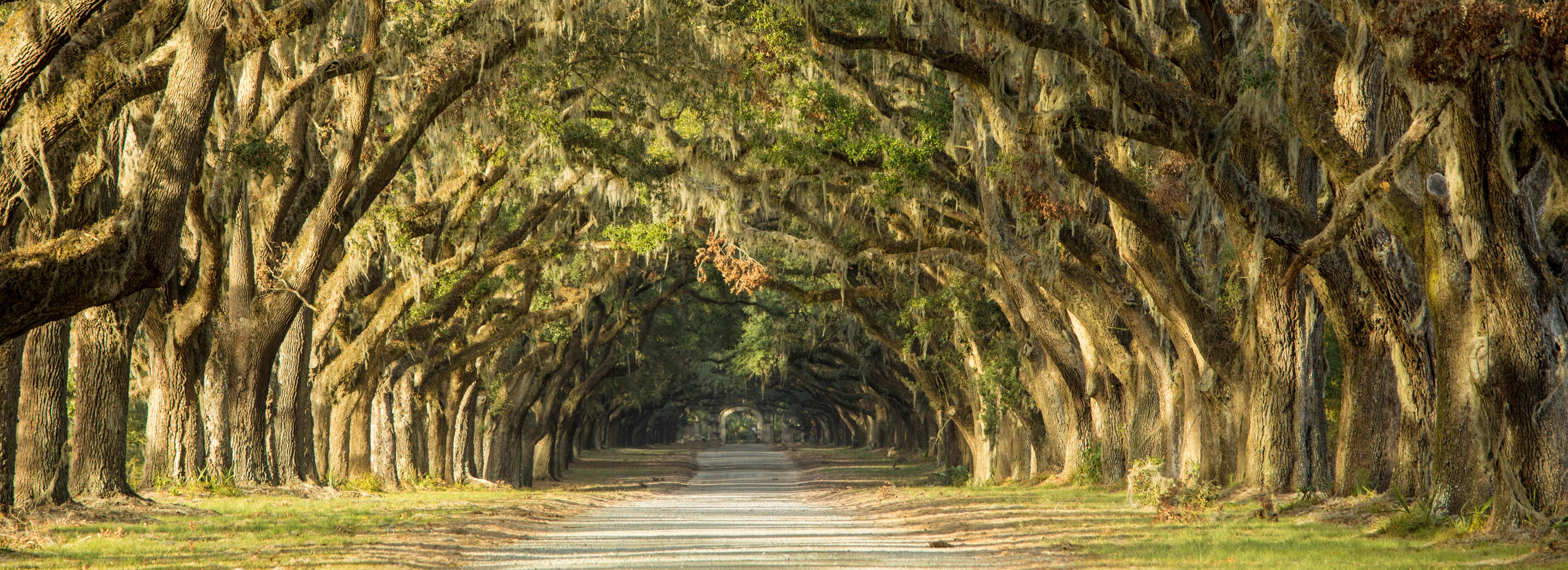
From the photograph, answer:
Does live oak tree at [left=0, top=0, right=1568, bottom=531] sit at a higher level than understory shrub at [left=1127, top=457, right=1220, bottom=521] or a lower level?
higher

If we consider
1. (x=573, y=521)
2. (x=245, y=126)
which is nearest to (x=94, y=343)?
(x=245, y=126)

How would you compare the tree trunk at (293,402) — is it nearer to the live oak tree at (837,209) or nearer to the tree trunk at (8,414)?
the live oak tree at (837,209)

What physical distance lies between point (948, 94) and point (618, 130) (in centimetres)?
472

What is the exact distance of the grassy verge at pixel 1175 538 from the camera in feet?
29.0

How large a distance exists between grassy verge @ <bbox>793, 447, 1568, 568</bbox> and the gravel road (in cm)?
68

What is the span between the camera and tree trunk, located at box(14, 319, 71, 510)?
12.3m

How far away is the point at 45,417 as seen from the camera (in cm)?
1255

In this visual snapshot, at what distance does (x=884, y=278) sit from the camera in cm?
2564

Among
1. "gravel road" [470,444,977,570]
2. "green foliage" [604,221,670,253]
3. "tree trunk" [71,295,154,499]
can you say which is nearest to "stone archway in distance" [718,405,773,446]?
"green foliage" [604,221,670,253]

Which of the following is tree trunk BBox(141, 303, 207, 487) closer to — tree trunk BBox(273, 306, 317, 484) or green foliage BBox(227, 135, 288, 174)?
tree trunk BBox(273, 306, 317, 484)

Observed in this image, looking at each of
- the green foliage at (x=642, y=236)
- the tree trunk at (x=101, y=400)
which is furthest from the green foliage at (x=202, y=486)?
the green foliage at (x=642, y=236)

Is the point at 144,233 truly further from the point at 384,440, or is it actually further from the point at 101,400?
the point at 384,440

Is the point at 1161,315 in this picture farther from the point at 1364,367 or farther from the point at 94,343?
the point at 94,343

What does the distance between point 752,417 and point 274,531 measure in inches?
5486
